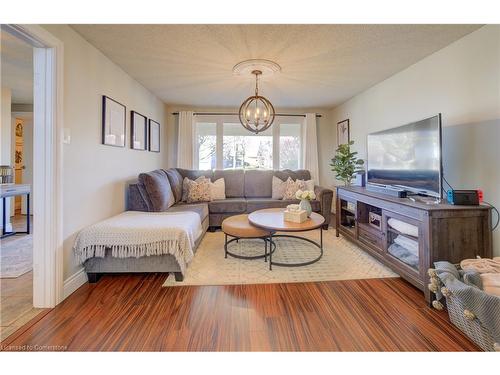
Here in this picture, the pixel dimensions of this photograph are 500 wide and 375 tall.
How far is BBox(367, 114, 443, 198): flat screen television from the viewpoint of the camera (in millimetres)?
2020

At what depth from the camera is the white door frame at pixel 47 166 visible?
1735 mm

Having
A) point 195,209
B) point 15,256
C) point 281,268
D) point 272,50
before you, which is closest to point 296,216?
point 281,268

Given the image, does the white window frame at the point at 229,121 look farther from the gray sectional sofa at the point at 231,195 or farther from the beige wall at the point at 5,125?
the beige wall at the point at 5,125

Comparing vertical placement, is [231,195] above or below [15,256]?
above

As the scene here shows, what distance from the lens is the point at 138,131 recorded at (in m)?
3.41

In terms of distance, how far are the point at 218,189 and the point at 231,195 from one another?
0.36 metres

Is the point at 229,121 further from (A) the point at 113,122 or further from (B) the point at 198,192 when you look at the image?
(A) the point at 113,122

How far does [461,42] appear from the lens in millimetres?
2141

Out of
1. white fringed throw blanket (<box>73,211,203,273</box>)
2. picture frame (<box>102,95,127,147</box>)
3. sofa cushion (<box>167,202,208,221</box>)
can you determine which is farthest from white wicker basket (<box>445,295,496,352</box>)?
picture frame (<box>102,95,127,147</box>)

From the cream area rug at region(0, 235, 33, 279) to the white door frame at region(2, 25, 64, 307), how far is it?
85 cm

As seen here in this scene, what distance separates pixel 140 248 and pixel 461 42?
349 centimetres

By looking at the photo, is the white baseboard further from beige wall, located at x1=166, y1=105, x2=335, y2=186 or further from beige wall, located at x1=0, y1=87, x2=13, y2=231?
beige wall, located at x1=166, y1=105, x2=335, y2=186
